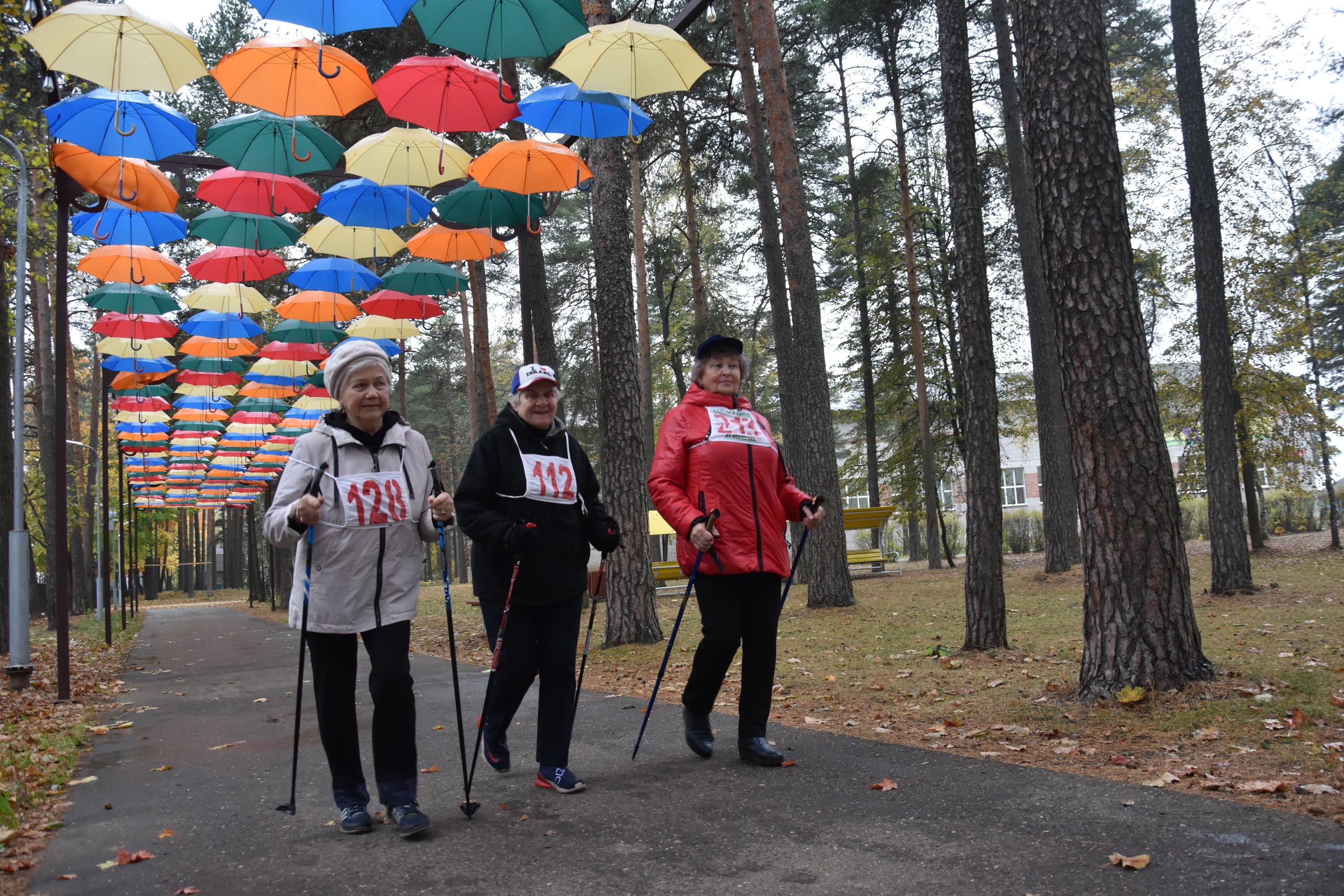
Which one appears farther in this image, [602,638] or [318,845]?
[602,638]

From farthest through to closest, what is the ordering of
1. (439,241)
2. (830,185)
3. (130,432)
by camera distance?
(830,185) < (130,432) < (439,241)

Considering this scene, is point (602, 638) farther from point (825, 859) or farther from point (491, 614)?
point (825, 859)

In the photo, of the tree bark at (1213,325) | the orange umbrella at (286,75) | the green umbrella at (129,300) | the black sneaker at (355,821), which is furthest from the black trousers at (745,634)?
the green umbrella at (129,300)

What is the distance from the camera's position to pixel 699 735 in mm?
4855

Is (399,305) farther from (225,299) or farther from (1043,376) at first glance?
(1043,376)

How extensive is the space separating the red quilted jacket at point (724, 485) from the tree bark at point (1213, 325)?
884cm

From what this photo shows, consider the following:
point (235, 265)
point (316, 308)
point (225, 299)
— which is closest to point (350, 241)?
point (235, 265)

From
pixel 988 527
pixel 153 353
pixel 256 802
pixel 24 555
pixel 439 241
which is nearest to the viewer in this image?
pixel 256 802

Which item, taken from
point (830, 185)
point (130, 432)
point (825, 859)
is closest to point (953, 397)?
point (830, 185)

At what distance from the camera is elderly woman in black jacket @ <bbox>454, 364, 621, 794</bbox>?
4.33m

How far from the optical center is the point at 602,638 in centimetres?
1112

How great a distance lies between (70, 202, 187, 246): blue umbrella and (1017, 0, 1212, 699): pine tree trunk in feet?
31.6

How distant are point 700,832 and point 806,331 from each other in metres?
9.85

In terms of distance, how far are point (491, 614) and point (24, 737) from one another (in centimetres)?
411
